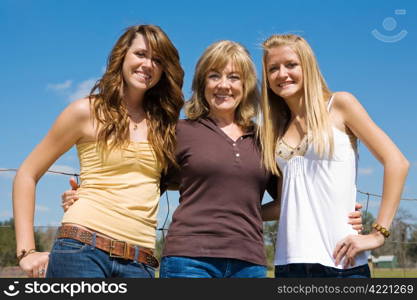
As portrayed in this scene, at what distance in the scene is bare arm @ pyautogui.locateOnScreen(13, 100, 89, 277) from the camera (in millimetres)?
2570

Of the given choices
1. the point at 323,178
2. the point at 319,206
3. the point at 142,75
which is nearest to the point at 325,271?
the point at 319,206

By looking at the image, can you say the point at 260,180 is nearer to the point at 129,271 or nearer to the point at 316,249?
the point at 316,249

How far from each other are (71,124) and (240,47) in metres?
1.12

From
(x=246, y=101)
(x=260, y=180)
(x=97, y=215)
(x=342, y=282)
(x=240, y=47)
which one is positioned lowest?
(x=342, y=282)

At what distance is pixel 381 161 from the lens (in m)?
2.65

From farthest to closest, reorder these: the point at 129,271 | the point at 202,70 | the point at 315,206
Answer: the point at 202,70 → the point at 315,206 → the point at 129,271

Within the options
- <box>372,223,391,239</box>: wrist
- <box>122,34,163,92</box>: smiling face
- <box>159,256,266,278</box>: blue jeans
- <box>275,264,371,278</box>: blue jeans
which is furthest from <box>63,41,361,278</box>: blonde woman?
<box>122,34,163,92</box>: smiling face

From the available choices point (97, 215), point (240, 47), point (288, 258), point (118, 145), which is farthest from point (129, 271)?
point (240, 47)

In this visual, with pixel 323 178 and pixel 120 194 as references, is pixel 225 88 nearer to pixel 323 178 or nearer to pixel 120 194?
pixel 323 178

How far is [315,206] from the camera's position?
104 inches

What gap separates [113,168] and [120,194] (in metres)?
0.14

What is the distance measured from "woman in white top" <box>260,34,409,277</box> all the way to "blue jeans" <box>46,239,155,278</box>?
0.84m

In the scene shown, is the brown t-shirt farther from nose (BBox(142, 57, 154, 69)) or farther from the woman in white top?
nose (BBox(142, 57, 154, 69))

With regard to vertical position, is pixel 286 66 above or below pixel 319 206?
above
